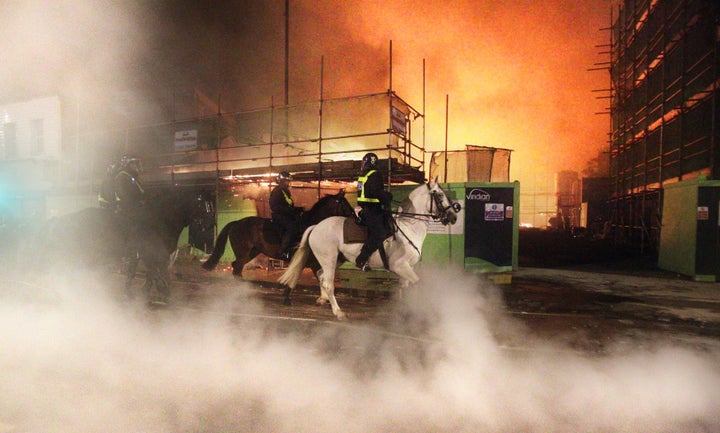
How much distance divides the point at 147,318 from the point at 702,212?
12.2 meters

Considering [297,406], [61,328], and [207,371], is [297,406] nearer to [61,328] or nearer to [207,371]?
[207,371]

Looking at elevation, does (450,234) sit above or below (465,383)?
above

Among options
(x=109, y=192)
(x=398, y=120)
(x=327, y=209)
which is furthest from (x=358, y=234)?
(x=398, y=120)

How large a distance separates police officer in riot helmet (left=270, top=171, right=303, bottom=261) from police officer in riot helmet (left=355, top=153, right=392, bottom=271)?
208 centimetres

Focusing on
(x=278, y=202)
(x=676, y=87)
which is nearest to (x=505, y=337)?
(x=278, y=202)

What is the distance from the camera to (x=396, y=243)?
6918 mm

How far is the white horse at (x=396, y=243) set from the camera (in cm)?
686

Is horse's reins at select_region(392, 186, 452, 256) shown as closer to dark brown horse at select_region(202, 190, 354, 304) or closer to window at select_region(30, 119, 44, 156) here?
dark brown horse at select_region(202, 190, 354, 304)

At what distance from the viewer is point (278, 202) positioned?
8.61 m

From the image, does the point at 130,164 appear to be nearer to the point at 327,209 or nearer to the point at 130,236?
the point at 130,236

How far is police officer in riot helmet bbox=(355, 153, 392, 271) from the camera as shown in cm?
670

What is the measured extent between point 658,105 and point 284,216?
1964 centimetres

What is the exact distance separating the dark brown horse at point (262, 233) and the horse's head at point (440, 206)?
73.5 inches

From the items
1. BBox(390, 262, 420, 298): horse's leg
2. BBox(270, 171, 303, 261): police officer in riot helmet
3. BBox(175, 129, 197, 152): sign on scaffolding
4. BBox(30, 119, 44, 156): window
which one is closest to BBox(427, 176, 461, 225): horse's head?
BBox(390, 262, 420, 298): horse's leg
